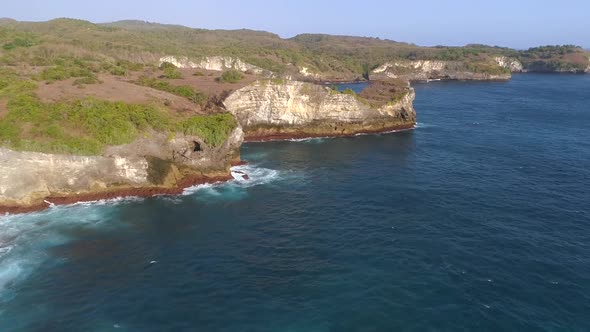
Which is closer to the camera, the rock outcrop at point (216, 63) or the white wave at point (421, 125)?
the white wave at point (421, 125)

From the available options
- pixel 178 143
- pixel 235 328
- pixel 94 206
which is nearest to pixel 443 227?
pixel 235 328

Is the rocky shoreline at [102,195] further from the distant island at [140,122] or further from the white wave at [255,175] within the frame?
the white wave at [255,175]

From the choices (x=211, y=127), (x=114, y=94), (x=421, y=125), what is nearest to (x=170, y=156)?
(x=211, y=127)

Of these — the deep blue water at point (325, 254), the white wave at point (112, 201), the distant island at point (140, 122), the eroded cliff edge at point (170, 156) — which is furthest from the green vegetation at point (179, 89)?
the white wave at point (112, 201)

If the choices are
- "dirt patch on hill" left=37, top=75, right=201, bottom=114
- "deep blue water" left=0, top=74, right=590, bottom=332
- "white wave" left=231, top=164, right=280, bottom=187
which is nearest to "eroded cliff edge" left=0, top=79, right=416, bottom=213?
"white wave" left=231, top=164, right=280, bottom=187

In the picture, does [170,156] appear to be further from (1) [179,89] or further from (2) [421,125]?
(2) [421,125]

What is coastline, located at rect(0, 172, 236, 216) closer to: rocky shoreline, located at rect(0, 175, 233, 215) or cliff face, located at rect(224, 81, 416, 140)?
rocky shoreline, located at rect(0, 175, 233, 215)
